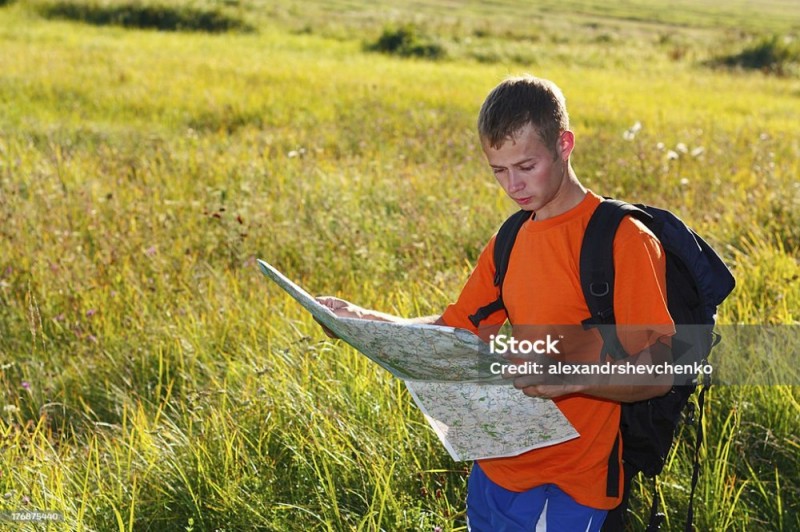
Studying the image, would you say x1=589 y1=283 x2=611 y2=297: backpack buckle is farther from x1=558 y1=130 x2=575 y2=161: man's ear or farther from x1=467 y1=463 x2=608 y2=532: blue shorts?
x1=467 y1=463 x2=608 y2=532: blue shorts

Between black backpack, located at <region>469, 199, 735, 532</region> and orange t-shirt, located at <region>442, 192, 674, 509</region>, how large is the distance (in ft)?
0.08

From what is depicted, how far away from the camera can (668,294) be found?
5.53ft

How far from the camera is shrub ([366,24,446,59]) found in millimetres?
17875

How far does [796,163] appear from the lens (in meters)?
6.73

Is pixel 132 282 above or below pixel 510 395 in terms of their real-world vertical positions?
below

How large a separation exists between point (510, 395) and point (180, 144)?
245 inches

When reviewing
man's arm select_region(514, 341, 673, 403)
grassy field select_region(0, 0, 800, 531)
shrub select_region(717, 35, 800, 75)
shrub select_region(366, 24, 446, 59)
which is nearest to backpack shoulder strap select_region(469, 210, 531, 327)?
man's arm select_region(514, 341, 673, 403)

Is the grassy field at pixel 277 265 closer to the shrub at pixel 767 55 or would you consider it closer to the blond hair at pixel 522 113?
the blond hair at pixel 522 113

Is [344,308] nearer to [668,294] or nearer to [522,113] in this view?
[522,113]

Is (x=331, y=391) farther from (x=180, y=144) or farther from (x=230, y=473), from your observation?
(x=180, y=144)

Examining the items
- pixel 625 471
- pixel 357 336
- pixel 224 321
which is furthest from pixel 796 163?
pixel 357 336

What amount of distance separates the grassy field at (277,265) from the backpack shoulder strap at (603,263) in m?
0.82

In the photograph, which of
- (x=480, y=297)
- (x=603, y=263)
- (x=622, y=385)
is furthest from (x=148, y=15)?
(x=622, y=385)

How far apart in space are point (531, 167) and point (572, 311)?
0.33 m
